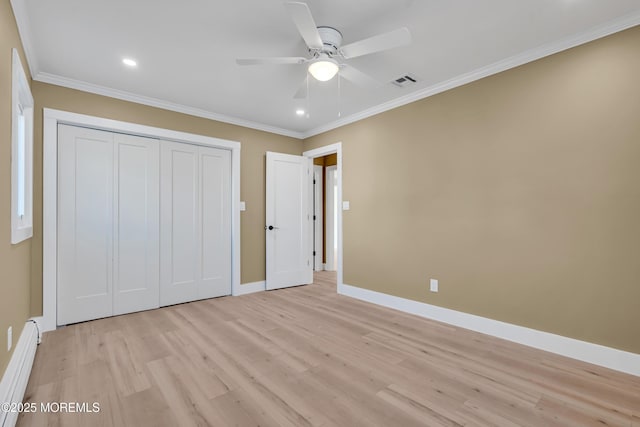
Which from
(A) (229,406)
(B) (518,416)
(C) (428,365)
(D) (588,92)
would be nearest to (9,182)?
(A) (229,406)

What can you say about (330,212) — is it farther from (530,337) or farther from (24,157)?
(24,157)

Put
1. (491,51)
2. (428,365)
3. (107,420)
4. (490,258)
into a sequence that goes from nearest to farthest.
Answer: (107,420) → (428,365) → (491,51) → (490,258)

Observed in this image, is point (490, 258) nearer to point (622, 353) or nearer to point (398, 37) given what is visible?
point (622, 353)

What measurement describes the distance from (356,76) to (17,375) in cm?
317

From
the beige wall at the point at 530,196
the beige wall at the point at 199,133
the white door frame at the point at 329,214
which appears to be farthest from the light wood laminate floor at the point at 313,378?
the white door frame at the point at 329,214

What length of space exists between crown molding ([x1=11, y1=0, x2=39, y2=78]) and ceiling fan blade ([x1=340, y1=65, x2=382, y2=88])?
229cm

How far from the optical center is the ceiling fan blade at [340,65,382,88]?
7.86 ft

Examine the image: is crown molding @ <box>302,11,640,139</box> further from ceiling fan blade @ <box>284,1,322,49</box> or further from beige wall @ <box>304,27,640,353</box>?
ceiling fan blade @ <box>284,1,322,49</box>

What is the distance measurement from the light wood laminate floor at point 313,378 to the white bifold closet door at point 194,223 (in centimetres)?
84

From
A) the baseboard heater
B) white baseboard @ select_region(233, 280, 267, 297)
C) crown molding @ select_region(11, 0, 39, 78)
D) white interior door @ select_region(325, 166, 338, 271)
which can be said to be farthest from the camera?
white interior door @ select_region(325, 166, 338, 271)

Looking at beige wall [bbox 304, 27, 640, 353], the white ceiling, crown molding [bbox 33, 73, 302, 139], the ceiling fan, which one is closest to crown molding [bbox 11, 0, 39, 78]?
the white ceiling

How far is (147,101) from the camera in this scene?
3.68 metres

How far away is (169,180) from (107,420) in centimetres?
285

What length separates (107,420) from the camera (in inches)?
66.2
